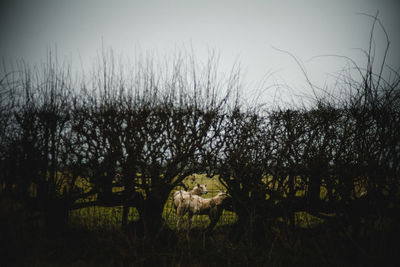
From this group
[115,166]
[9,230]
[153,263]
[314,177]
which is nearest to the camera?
[9,230]

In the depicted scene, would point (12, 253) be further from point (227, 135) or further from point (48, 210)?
point (227, 135)

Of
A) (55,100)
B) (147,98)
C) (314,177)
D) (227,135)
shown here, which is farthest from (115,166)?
(314,177)

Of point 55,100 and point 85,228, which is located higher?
point 55,100

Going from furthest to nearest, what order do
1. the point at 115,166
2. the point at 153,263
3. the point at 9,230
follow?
1. the point at 115,166
2. the point at 153,263
3. the point at 9,230

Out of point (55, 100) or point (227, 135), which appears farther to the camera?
point (227, 135)

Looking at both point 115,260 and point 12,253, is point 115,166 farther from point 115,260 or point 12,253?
point 12,253

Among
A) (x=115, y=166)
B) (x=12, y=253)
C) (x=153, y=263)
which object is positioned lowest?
(x=153, y=263)

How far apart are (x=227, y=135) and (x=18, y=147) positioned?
12.4 feet

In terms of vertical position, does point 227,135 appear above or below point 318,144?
above

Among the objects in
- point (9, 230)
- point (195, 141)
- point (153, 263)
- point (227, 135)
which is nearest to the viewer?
point (9, 230)

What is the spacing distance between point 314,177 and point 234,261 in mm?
1982

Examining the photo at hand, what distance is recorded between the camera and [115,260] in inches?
110

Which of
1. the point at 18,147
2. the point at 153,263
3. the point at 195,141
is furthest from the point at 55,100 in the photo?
the point at 153,263

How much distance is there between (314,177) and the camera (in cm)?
298
